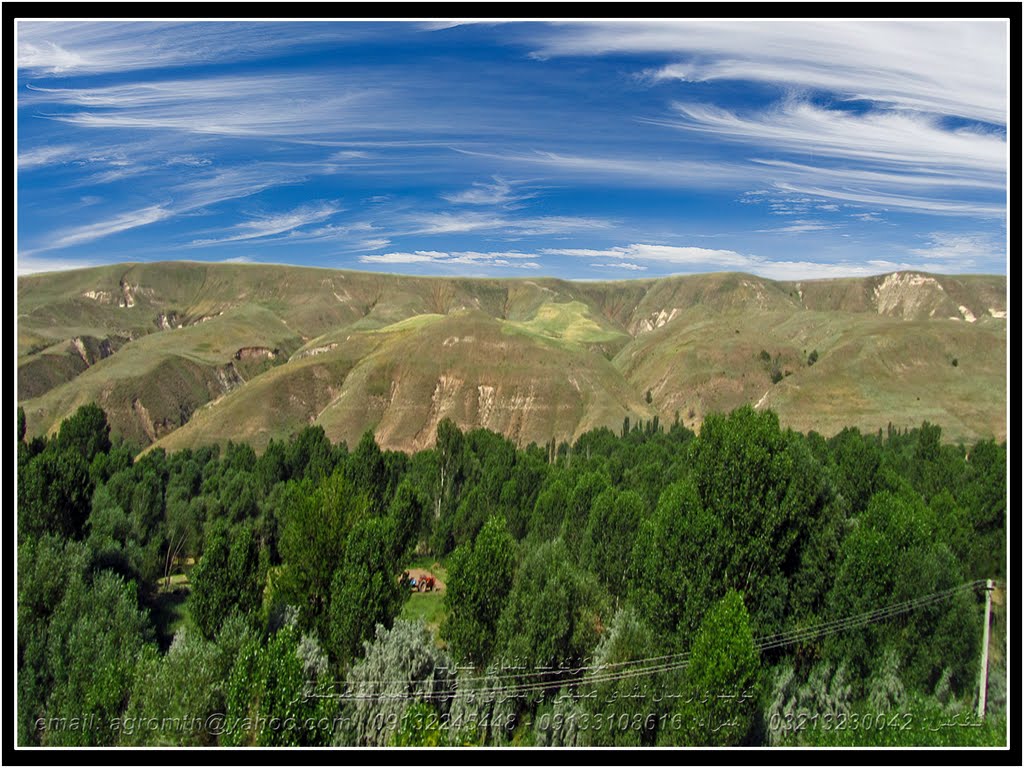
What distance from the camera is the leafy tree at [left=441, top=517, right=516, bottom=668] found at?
27109 mm

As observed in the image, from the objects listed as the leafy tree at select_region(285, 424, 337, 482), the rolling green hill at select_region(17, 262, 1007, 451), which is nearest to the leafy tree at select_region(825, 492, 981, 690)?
the leafy tree at select_region(285, 424, 337, 482)

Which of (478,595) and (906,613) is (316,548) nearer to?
(478,595)

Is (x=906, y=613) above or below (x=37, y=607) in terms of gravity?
above

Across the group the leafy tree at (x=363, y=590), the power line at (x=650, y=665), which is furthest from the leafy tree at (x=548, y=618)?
the leafy tree at (x=363, y=590)

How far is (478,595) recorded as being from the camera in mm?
27797

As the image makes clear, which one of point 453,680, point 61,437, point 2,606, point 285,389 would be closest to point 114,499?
point 61,437

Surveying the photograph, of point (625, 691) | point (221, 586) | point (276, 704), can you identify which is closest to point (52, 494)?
point (221, 586)

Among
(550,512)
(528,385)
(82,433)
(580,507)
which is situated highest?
(580,507)

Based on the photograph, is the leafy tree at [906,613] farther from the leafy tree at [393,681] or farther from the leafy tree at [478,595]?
the leafy tree at [393,681]

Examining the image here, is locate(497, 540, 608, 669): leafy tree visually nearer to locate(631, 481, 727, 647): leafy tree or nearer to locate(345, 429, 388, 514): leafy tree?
locate(631, 481, 727, 647): leafy tree

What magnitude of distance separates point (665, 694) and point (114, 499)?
4949cm

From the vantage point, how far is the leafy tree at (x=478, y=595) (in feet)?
88.9

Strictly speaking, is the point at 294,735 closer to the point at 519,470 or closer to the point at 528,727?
the point at 528,727

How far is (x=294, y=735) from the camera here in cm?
1914
